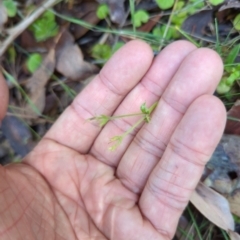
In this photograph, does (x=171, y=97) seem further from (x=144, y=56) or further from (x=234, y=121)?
(x=234, y=121)

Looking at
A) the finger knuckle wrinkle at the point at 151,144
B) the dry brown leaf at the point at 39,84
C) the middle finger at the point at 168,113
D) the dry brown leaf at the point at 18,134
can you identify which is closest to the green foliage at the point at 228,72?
the middle finger at the point at 168,113

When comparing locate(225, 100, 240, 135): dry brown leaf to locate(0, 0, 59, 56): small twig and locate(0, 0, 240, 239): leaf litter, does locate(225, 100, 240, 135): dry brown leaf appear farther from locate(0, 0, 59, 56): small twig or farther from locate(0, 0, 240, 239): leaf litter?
locate(0, 0, 59, 56): small twig

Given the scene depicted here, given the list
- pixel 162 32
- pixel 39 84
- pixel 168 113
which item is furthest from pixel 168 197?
pixel 39 84

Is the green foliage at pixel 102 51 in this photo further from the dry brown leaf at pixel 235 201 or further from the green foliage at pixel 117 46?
the dry brown leaf at pixel 235 201

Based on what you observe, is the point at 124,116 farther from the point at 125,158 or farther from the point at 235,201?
the point at 235,201

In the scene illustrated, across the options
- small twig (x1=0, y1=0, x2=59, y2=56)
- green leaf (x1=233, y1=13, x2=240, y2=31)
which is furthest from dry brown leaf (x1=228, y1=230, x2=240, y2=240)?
small twig (x1=0, y1=0, x2=59, y2=56)

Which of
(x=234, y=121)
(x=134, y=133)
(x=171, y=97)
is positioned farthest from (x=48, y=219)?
(x=234, y=121)
